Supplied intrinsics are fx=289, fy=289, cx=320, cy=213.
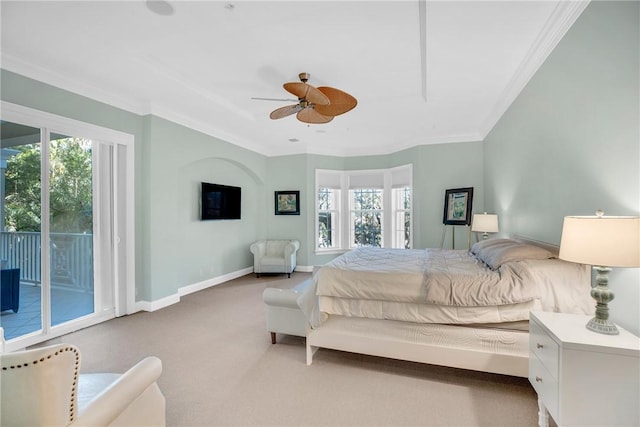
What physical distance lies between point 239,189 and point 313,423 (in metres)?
4.58

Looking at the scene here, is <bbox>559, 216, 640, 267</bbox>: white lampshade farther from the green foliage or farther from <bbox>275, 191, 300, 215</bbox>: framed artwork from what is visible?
<bbox>275, 191, 300, 215</bbox>: framed artwork

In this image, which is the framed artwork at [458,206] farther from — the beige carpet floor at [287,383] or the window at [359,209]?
the beige carpet floor at [287,383]

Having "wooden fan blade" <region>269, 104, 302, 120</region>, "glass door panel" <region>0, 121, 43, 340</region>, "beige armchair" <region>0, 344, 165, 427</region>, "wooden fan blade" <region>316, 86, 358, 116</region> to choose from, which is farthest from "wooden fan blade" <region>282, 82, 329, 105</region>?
"glass door panel" <region>0, 121, 43, 340</region>

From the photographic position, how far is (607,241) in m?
1.37

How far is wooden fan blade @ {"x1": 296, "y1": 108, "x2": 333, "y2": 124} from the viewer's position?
3145 millimetres

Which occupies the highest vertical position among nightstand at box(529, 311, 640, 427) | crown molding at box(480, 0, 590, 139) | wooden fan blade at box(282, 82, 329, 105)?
crown molding at box(480, 0, 590, 139)

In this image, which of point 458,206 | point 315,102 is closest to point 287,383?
point 315,102

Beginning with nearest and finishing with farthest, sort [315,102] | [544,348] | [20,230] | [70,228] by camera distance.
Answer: [544,348] < [315,102] < [20,230] < [70,228]

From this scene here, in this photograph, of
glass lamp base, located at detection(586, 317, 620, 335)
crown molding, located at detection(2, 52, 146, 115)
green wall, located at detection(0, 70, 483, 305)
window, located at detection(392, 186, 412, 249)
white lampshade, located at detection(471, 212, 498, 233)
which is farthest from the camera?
window, located at detection(392, 186, 412, 249)

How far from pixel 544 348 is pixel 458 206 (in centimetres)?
384

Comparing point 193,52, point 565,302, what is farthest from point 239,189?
point 565,302

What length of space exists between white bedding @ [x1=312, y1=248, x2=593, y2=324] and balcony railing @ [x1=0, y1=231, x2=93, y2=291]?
2962 mm

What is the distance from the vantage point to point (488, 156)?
15.5 ft

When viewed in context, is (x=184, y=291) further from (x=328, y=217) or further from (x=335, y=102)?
(x=335, y=102)
